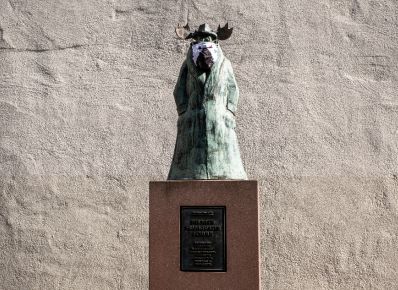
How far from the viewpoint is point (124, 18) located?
8086mm

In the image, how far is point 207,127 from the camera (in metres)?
5.35

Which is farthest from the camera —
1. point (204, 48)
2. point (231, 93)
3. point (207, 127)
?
point (231, 93)

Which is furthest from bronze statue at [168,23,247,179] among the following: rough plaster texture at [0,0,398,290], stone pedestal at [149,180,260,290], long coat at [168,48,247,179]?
rough plaster texture at [0,0,398,290]

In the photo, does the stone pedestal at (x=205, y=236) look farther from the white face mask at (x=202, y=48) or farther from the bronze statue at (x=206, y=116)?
the white face mask at (x=202, y=48)

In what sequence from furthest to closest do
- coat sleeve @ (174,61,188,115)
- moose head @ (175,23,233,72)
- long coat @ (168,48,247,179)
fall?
coat sleeve @ (174,61,188,115) < moose head @ (175,23,233,72) < long coat @ (168,48,247,179)

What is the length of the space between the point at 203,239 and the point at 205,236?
24mm

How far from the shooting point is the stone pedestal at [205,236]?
4996 mm

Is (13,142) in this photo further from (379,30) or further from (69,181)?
(379,30)

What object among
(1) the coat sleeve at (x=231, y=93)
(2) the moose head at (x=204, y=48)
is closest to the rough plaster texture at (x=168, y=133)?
(1) the coat sleeve at (x=231, y=93)

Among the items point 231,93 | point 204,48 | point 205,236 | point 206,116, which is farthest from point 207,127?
point 205,236

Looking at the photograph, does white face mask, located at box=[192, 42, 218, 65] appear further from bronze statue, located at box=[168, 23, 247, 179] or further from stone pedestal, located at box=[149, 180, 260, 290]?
stone pedestal, located at box=[149, 180, 260, 290]

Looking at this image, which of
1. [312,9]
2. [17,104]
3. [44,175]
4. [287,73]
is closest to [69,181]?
[44,175]

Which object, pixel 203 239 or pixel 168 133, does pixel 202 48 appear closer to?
pixel 203 239

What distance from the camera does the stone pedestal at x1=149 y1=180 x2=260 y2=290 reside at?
500 cm
